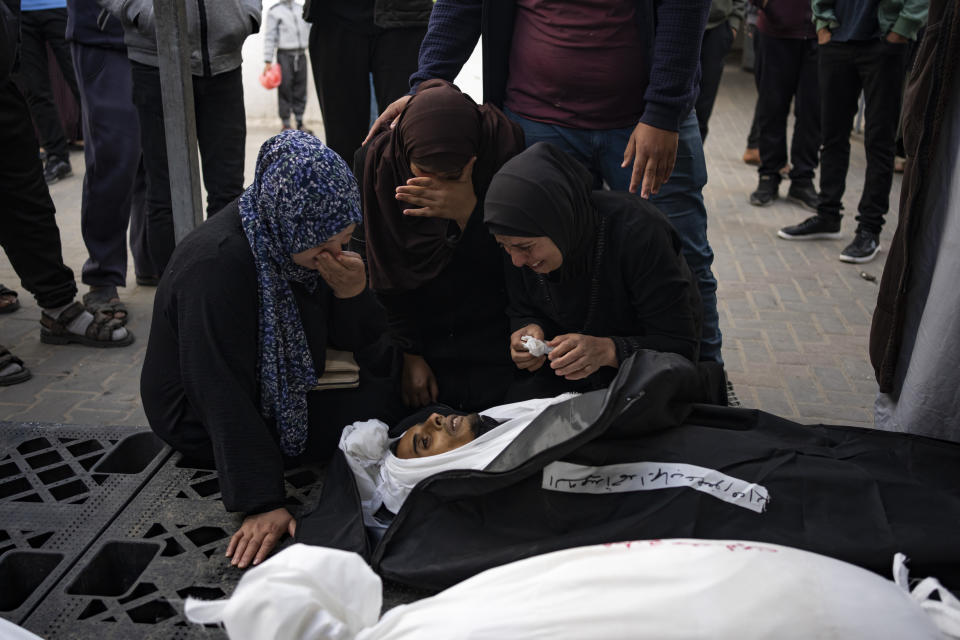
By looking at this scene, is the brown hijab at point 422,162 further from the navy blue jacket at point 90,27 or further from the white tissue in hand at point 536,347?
the navy blue jacket at point 90,27

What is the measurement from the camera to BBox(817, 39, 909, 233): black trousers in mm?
4898

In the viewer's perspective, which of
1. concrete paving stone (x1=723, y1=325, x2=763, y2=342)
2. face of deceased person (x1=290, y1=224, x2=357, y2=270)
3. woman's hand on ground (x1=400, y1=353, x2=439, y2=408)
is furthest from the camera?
concrete paving stone (x1=723, y1=325, x2=763, y2=342)

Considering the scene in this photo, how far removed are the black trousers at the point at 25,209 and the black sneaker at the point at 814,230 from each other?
4439 mm

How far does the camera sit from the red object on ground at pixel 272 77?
28.7 feet

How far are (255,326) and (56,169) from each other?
5170 millimetres

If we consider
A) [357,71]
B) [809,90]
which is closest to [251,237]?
[357,71]

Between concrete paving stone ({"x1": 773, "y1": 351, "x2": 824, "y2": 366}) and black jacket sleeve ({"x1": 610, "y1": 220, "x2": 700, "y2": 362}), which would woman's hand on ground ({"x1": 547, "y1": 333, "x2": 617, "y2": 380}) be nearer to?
black jacket sleeve ({"x1": 610, "y1": 220, "x2": 700, "y2": 362})

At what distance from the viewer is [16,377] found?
145 inches

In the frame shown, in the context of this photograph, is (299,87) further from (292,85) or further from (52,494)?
(52,494)

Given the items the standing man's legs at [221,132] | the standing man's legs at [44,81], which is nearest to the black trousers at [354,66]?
the standing man's legs at [221,132]

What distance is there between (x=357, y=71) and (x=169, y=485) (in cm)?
221

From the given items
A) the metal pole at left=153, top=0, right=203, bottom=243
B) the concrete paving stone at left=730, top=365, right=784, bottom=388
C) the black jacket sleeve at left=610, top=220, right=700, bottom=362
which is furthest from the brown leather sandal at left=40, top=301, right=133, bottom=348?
the concrete paving stone at left=730, top=365, right=784, bottom=388

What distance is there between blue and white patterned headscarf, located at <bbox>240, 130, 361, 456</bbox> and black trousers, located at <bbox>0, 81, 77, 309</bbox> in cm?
183

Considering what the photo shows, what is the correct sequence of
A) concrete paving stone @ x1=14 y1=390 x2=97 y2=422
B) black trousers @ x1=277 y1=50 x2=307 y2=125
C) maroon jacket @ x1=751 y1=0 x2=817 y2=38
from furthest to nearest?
black trousers @ x1=277 y1=50 x2=307 y2=125 < maroon jacket @ x1=751 y1=0 x2=817 y2=38 < concrete paving stone @ x1=14 y1=390 x2=97 y2=422
